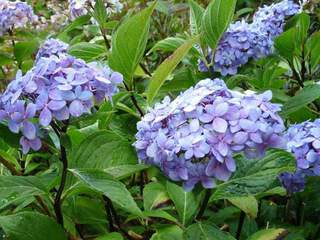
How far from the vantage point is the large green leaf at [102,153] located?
134 cm

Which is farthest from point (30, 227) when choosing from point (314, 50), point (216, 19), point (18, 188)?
point (314, 50)

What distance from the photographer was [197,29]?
200 centimetres

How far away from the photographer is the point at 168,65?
1470 millimetres

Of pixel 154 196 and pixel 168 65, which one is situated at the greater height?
pixel 168 65

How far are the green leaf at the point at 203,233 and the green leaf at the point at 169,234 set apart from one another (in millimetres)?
38

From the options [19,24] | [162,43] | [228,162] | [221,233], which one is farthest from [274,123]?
[19,24]

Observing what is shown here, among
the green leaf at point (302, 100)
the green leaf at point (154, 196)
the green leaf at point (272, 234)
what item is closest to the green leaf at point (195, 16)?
the green leaf at point (302, 100)

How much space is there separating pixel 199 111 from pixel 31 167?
0.85m

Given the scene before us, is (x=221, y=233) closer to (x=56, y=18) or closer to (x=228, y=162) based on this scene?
(x=228, y=162)

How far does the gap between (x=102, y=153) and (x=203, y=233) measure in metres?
0.28

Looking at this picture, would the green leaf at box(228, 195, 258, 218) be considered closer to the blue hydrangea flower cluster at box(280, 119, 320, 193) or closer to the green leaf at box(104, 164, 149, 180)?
the blue hydrangea flower cluster at box(280, 119, 320, 193)

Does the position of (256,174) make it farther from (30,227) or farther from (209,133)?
(30,227)

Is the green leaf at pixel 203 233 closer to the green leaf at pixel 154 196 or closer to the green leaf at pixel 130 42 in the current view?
the green leaf at pixel 154 196

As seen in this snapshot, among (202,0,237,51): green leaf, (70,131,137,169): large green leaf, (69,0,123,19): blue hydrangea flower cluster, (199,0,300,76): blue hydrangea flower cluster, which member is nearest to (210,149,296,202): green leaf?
(70,131,137,169): large green leaf
